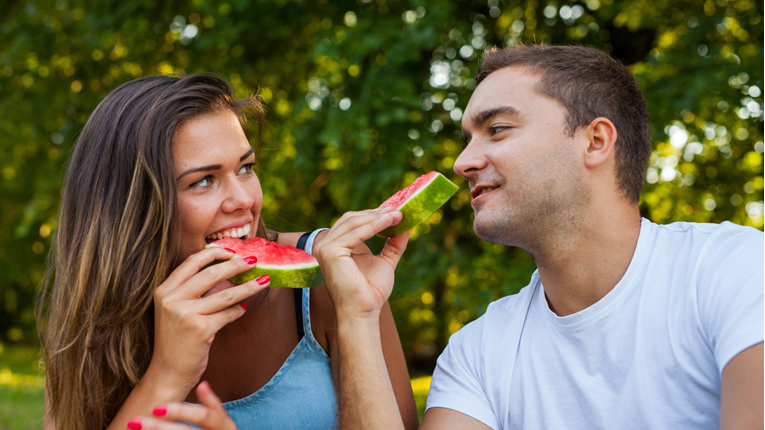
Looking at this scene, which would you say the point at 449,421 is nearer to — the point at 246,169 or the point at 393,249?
the point at 393,249

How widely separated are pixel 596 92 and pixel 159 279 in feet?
7.95

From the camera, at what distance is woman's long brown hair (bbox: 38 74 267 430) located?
301 centimetres

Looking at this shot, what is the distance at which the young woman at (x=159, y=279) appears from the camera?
303 centimetres

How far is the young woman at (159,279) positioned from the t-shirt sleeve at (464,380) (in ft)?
0.67

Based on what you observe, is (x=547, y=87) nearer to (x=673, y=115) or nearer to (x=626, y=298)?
(x=626, y=298)

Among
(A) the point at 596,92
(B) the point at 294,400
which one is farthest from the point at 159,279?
(A) the point at 596,92

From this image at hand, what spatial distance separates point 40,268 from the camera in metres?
16.7

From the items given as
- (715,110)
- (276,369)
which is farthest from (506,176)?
(715,110)

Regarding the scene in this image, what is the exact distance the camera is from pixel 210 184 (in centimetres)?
313

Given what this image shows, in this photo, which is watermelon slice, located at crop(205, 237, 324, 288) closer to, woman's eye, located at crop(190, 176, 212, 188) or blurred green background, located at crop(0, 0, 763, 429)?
woman's eye, located at crop(190, 176, 212, 188)

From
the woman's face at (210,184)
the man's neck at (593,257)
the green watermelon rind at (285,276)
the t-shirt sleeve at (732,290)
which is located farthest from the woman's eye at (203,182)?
the t-shirt sleeve at (732,290)

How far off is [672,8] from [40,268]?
54.4ft

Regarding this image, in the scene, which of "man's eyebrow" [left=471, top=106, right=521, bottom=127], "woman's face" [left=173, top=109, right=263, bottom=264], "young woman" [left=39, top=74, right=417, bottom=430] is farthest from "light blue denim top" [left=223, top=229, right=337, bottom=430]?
"man's eyebrow" [left=471, top=106, right=521, bottom=127]

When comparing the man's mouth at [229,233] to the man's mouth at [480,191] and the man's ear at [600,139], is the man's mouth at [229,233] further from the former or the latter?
the man's ear at [600,139]
